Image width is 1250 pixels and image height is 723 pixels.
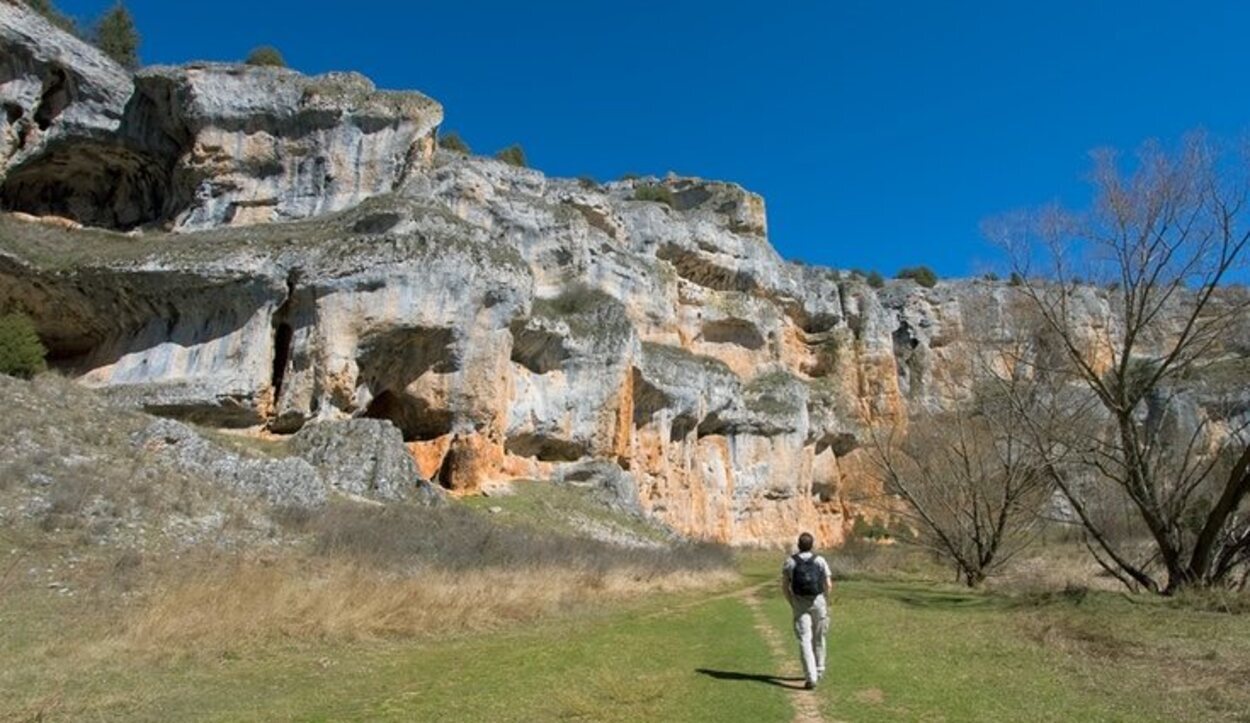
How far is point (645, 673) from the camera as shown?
362 inches

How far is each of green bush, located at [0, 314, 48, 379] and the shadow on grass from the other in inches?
1017

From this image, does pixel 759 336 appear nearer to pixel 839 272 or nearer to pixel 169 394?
pixel 839 272

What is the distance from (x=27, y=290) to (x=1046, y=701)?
3734 cm

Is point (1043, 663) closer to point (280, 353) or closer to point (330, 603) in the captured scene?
point (330, 603)

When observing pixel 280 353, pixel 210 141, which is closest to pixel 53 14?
pixel 210 141

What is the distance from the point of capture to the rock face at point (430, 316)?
3141cm

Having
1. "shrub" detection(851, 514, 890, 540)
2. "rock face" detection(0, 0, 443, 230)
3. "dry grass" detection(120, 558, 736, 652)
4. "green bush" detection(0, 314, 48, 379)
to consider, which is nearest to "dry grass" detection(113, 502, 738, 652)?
"dry grass" detection(120, 558, 736, 652)

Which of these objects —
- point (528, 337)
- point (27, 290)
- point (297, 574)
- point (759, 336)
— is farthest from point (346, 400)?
point (759, 336)

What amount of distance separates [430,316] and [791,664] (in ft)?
83.0

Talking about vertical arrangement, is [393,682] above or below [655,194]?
below

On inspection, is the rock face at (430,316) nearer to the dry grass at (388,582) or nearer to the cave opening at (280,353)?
the cave opening at (280,353)

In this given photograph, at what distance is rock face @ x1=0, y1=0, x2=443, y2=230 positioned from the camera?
38.3 m

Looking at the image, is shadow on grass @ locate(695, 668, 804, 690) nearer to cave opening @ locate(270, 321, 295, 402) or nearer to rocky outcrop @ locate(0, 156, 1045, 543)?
rocky outcrop @ locate(0, 156, 1045, 543)

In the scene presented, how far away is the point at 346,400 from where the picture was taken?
103ft
